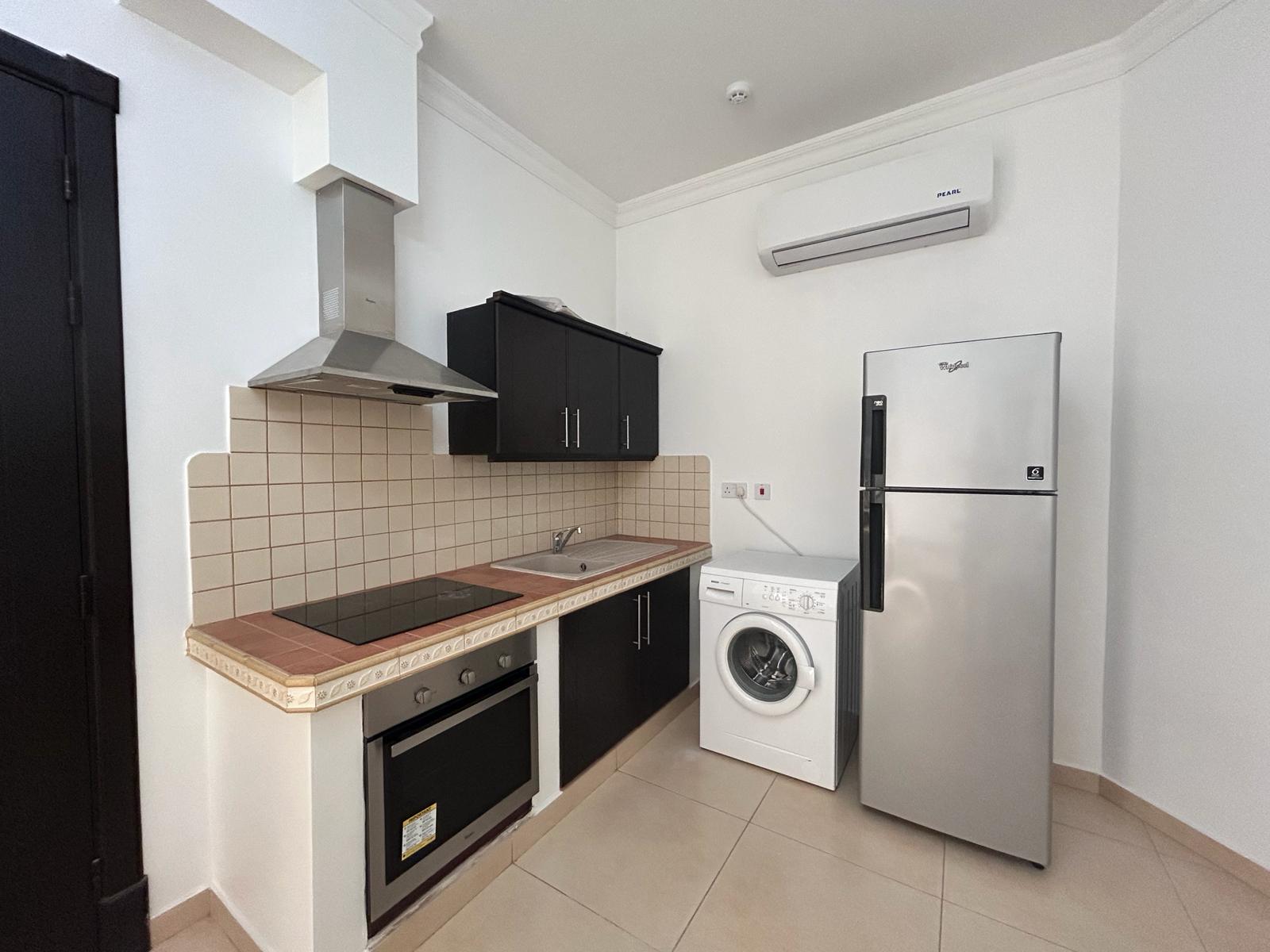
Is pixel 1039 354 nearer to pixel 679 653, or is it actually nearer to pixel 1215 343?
pixel 1215 343

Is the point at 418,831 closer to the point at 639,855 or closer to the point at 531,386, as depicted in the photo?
the point at 639,855

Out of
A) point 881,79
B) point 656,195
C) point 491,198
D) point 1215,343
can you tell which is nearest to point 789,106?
point 881,79

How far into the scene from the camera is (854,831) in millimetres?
1898

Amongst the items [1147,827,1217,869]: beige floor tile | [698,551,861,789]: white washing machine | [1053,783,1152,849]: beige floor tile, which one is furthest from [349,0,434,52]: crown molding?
[1147,827,1217,869]: beige floor tile

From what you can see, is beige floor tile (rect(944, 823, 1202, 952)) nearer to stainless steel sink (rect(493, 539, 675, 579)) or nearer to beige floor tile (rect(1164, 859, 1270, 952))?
beige floor tile (rect(1164, 859, 1270, 952))

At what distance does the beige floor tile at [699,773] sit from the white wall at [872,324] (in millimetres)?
1062

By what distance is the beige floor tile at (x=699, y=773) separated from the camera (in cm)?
209

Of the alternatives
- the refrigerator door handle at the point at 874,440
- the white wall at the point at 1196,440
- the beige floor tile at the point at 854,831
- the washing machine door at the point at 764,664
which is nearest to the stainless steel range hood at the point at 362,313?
the refrigerator door handle at the point at 874,440

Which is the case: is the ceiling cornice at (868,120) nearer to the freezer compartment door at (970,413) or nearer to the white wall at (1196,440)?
the white wall at (1196,440)

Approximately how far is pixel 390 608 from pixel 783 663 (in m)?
1.67

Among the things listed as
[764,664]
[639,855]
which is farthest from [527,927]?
[764,664]

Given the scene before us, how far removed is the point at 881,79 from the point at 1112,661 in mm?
2519

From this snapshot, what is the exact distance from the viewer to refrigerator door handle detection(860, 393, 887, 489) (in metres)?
1.86

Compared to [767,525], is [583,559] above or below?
below
